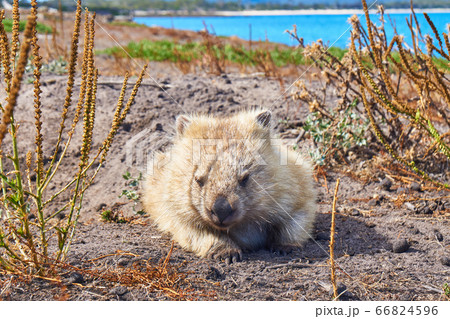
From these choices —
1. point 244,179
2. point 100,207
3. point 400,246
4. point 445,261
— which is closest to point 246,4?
point 244,179

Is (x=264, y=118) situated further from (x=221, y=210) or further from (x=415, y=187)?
(x=415, y=187)

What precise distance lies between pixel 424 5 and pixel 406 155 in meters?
1.75

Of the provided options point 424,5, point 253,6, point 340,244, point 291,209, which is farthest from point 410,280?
point 253,6

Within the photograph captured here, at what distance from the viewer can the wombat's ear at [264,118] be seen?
14.2ft

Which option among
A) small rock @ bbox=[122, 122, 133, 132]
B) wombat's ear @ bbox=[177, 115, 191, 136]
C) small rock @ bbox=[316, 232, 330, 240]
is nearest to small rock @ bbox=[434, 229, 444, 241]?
small rock @ bbox=[316, 232, 330, 240]

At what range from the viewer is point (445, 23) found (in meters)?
4.56

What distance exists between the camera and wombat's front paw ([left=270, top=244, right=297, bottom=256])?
12.9ft

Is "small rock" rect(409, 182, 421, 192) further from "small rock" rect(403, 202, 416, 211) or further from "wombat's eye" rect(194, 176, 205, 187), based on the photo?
"wombat's eye" rect(194, 176, 205, 187)

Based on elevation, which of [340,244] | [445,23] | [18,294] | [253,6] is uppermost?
[253,6]

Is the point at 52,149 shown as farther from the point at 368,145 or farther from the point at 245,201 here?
the point at 368,145

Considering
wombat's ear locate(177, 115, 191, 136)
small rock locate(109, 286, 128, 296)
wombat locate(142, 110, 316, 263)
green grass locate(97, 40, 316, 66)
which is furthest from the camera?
green grass locate(97, 40, 316, 66)

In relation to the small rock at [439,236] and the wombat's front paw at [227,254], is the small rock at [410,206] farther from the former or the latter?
the wombat's front paw at [227,254]

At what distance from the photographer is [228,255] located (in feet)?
12.4

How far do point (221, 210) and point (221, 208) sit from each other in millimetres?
17
